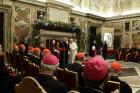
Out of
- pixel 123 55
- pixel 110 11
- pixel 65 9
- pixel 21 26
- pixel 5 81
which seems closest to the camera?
pixel 5 81

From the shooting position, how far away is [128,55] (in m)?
18.9

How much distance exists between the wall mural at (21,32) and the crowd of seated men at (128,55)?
26.9 ft

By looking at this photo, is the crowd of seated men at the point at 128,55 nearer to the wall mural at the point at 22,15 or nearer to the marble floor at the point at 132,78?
the marble floor at the point at 132,78

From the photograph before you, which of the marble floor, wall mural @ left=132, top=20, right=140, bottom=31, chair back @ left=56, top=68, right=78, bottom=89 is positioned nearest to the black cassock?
the marble floor

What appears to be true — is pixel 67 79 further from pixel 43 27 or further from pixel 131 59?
pixel 131 59

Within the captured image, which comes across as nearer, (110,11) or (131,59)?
(131,59)

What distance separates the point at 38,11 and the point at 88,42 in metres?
6.45

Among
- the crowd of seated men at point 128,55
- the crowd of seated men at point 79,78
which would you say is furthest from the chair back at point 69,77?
the crowd of seated men at point 128,55

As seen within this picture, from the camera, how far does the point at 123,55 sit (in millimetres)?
19344

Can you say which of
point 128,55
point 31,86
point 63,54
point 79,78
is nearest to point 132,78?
point 63,54

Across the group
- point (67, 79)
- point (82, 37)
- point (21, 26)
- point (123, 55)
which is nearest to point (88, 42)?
point (82, 37)

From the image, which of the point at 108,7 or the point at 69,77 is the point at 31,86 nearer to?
the point at 69,77

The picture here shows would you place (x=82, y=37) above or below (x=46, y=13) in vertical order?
below

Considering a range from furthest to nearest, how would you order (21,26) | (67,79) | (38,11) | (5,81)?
(38,11)
(21,26)
(67,79)
(5,81)
